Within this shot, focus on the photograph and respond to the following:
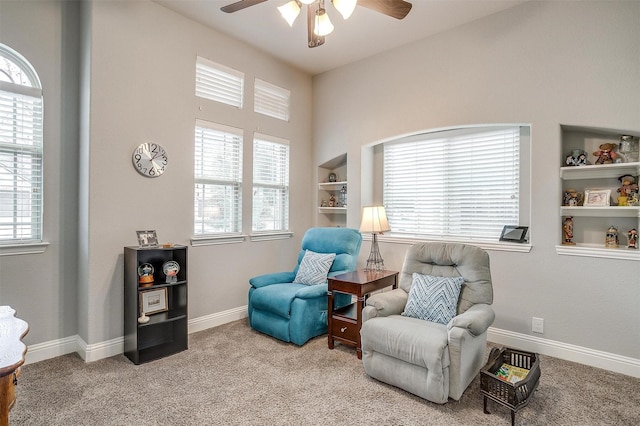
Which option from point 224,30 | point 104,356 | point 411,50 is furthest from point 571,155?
point 104,356

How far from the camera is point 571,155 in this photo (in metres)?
3.12

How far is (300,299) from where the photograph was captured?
3.25 m

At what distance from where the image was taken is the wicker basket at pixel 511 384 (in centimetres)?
207

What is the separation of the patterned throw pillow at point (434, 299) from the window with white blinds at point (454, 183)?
48.1 inches

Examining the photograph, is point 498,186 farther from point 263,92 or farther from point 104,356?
point 104,356

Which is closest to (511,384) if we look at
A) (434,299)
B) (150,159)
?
(434,299)

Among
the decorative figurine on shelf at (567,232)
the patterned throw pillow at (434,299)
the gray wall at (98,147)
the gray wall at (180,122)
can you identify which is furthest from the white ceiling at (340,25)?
the patterned throw pillow at (434,299)

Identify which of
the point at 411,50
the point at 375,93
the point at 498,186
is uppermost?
the point at 411,50

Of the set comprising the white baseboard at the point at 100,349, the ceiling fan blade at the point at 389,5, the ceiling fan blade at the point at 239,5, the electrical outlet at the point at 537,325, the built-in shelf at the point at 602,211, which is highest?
the ceiling fan blade at the point at 239,5

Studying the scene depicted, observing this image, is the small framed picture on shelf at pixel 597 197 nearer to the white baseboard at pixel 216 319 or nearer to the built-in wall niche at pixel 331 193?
the built-in wall niche at pixel 331 193

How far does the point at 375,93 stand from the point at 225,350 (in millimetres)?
3420

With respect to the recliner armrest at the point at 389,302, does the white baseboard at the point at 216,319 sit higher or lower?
lower

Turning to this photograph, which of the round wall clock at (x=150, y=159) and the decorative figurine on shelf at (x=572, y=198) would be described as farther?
the round wall clock at (x=150, y=159)

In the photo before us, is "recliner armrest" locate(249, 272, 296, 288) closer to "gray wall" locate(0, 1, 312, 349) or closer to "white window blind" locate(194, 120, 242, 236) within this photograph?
"white window blind" locate(194, 120, 242, 236)
